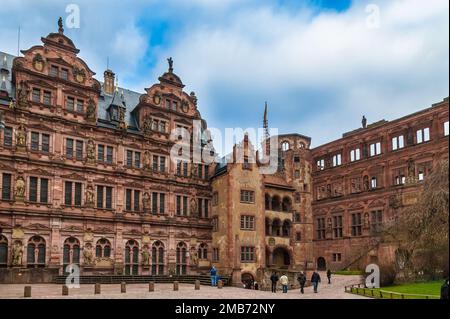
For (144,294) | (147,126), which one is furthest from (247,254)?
(144,294)

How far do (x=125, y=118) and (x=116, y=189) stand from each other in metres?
7.51

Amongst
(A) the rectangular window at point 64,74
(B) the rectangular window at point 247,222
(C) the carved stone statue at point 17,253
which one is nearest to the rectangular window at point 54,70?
(A) the rectangular window at point 64,74

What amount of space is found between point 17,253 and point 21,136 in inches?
367

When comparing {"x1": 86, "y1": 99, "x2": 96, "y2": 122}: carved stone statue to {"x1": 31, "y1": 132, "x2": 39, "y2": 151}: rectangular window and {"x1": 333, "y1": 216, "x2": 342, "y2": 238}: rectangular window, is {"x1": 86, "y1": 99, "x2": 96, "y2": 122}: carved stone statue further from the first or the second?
{"x1": 333, "y1": 216, "x2": 342, "y2": 238}: rectangular window

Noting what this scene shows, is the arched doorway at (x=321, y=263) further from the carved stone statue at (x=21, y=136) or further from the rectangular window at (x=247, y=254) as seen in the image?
the carved stone statue at (x=21, y=136)

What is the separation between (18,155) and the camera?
129 feet

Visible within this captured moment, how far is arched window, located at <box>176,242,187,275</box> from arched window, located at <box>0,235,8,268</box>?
16.2m

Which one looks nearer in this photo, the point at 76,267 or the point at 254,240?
the point at 76,267

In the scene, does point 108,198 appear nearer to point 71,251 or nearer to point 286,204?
point 71,251

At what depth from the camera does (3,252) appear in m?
37.8

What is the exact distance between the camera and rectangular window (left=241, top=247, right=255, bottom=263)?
156ft

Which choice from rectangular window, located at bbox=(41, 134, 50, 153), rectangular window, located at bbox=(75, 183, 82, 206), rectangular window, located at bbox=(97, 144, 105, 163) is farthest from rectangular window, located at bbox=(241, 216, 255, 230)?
rectangular window, located at bbox=(41, 134, 50, 153)

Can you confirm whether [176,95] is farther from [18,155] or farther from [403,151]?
[403,151]

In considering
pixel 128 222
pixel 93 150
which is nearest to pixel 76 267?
pixel 128 222
